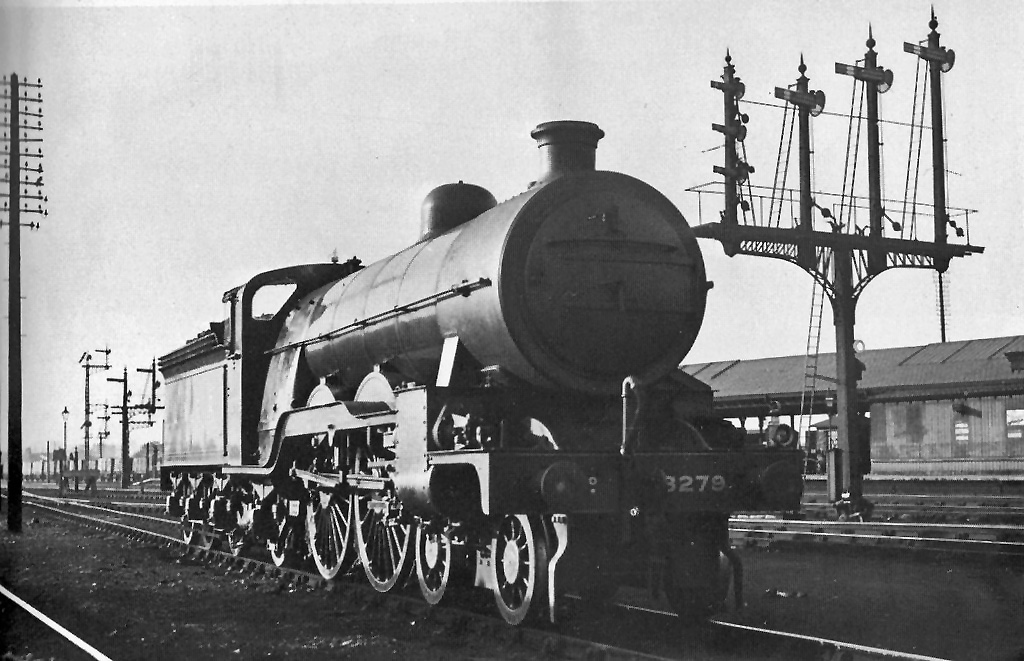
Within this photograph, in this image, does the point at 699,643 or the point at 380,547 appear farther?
the point at 380,547

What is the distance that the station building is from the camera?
2898cm

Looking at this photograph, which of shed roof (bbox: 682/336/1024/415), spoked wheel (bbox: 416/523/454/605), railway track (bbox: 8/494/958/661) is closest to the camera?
Result: railway track (bbox: 8/494/958/661)

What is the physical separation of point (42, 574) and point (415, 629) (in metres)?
7.30

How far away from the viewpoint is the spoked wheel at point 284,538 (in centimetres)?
1283

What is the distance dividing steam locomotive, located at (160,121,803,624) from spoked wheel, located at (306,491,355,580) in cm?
56

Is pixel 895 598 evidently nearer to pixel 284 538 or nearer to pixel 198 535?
pixel 284 538

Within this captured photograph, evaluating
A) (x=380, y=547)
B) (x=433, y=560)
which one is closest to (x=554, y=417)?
(x=433, y=560)

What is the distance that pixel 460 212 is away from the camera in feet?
35.5

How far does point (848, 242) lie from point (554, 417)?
36.2 ft

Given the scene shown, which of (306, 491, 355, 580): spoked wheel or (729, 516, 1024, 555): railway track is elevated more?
(306, 491, 355, 580): spoked wheel

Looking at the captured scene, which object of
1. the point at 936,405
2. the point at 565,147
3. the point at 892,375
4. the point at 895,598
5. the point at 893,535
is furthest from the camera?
the point at 892,375

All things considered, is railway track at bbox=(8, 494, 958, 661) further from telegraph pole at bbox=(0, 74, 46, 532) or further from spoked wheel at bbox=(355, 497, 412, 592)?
telegraph pole at bbox=(0, 74, 46, 532)

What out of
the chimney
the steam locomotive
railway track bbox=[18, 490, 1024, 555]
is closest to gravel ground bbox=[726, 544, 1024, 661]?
railway track bbox=[18, 490, 1024, 555]

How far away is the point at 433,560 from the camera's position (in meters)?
9.44
